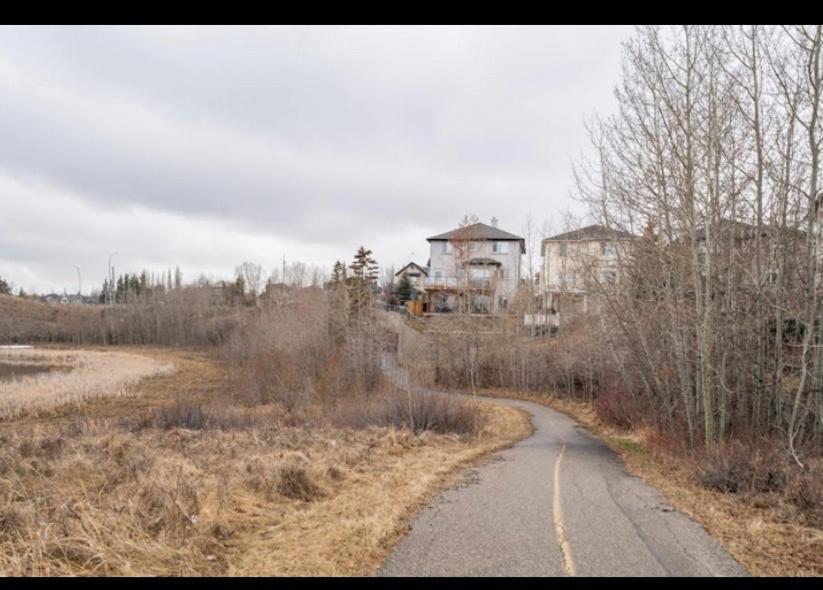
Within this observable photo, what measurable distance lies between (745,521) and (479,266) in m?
48.7

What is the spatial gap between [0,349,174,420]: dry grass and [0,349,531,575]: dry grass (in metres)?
11.7

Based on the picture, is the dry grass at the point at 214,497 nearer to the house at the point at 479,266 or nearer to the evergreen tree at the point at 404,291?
the house at the point at 479,266

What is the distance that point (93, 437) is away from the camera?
13.7 metres

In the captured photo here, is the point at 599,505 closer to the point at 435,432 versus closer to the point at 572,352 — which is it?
the point at 435,432

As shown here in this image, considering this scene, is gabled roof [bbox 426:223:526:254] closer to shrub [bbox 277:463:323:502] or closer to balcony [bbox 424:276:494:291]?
balcony [bbox 424:276:494:291]

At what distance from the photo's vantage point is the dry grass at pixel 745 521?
19.2 feet

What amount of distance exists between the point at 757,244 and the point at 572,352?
70.7ft

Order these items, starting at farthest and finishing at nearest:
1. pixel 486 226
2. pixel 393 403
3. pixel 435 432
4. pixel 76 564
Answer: pixel 486 226, pixel 393 403, pixel 435 432, pixel 76 564

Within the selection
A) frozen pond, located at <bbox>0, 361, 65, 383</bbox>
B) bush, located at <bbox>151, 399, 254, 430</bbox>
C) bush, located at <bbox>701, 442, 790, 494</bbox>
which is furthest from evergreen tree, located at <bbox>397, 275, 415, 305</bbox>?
bush, located at <bbox>701, 442, 790, 494</bbox>

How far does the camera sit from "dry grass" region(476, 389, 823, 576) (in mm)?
5863

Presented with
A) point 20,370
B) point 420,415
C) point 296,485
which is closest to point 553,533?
point 296,485

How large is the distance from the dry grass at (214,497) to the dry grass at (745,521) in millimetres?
3919

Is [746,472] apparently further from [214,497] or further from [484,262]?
[484,262]
